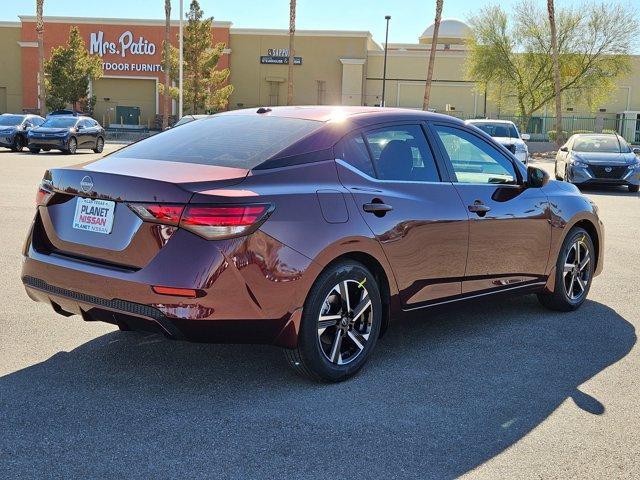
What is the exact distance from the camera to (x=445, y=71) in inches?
2282

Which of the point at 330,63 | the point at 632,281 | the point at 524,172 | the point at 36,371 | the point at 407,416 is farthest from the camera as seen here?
the point at 330,63

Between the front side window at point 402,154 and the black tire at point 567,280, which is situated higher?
the front side window at point 402,154

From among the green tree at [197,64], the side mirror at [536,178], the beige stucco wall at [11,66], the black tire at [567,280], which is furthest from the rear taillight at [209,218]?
the beige stucco wall at [11,66]

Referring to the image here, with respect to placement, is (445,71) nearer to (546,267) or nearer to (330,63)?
(330,63)

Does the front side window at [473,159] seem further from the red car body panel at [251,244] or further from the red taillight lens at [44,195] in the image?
the red taillight lens at [44,195]

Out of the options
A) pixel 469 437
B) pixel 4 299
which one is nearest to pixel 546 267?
pixel 469 437

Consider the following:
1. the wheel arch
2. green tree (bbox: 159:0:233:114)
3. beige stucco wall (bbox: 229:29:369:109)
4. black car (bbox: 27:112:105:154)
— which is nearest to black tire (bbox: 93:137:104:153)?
black car (bbox: 27:112:105:154)

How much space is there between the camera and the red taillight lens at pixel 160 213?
377 cm

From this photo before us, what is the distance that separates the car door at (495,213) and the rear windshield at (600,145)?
14.7 meters

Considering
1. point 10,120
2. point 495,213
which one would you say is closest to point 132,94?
point 10,120

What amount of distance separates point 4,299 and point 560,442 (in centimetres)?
453

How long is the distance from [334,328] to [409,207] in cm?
94

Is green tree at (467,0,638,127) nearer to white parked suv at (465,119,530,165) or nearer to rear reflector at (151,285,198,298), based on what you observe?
white parked suv at (465,119,530,165)

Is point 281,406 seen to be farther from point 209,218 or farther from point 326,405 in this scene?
point 209,218
